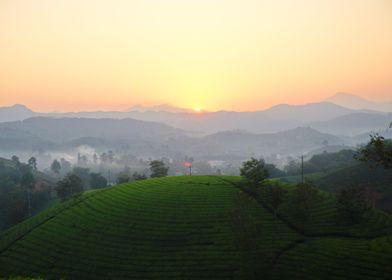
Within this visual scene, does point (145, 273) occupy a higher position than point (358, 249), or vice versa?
point (358, 249)

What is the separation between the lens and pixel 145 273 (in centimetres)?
5622

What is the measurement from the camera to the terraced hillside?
52156 mm

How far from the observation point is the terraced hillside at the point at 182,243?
52156 mm

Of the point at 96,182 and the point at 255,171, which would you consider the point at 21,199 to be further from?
the point at 255,171

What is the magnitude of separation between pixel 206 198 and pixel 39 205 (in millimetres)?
96816

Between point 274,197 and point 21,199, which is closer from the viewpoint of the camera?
point 274,197

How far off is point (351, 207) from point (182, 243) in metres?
33.7

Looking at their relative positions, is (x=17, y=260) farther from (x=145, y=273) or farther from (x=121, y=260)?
(x=145, y=273)

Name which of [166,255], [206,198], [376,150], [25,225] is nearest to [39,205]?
[25,225]

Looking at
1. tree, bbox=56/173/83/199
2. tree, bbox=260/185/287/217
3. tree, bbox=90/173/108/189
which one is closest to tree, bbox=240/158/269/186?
tree, bbox=260/185/287/217

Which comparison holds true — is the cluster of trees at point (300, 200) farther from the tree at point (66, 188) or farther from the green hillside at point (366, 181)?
the tree at point (66, 188)

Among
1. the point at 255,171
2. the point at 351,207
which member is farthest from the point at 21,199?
the point at 351,207

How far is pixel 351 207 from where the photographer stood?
68.1 m

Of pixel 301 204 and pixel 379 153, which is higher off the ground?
pixel 379 153
